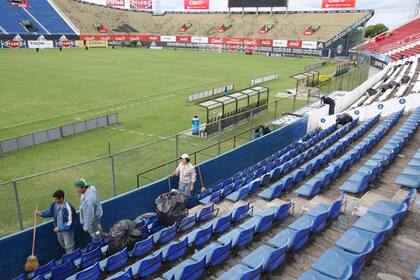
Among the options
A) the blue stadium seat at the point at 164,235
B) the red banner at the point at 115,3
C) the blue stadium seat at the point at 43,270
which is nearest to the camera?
the blue stadium seat at the point at 43,270

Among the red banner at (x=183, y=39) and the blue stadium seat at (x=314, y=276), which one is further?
the red banner at (x=183, y=39)

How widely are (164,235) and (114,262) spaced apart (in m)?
1.30

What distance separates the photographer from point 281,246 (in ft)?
19.9

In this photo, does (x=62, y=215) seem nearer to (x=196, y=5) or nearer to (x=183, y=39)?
(x=183, y=39)

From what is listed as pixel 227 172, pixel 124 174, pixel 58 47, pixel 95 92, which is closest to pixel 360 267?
pixel 227 172

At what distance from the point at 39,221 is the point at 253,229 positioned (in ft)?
20.8

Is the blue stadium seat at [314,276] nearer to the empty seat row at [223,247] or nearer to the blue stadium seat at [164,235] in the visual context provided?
the empty seat row at [223,247]

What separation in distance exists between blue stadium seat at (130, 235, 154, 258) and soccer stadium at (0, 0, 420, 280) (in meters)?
0.03

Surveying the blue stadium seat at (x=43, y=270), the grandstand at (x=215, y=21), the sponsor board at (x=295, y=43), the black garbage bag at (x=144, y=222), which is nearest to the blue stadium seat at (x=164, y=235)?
the black garbage bag at (x=144, y=222)

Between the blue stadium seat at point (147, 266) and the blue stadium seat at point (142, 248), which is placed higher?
the blue stadium seat at point (147, 266)

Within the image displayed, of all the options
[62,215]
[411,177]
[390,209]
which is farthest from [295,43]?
[62,215]

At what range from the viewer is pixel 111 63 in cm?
4634

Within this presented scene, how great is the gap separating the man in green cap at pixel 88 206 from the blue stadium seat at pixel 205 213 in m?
2.34

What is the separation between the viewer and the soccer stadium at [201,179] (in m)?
6.45
